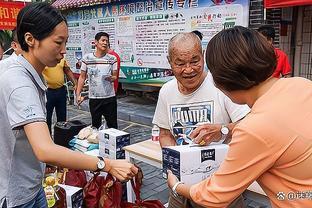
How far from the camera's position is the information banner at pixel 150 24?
A: 5016 mm

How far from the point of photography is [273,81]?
1116 mm

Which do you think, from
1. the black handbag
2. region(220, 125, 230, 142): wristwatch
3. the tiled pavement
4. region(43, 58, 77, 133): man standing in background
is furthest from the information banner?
region(220, 125, 230, 142): wristwatch

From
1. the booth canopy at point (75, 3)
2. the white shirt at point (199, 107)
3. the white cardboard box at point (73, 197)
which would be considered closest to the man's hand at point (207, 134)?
the white shirt at point (199, 107)

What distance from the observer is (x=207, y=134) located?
1568 mm

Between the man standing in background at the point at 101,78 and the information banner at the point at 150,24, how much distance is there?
147cm

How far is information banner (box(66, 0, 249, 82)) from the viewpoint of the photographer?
5.02 meters

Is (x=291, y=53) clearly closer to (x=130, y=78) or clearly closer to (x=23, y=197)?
(x=130, y=78)

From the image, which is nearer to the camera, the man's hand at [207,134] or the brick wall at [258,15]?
the man's hand at [207,134]

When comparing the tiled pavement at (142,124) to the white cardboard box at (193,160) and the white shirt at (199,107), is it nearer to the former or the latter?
the white shirt at (199,107)

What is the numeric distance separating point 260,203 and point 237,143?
7.62 feet

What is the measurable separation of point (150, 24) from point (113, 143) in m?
3.91

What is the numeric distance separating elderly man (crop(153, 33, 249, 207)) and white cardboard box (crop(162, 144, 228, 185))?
7cm

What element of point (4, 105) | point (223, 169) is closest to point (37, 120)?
point (4, 105)

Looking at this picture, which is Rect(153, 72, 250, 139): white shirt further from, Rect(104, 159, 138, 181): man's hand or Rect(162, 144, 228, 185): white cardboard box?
Rect(104, 159, 138, 181): man's hand
